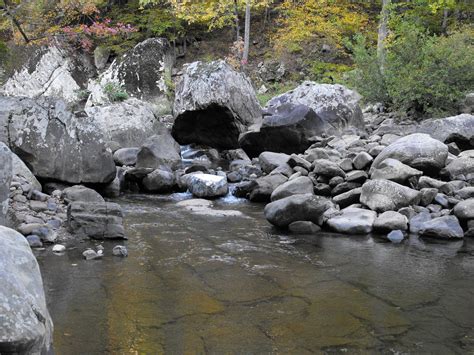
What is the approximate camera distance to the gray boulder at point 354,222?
26.2 feet

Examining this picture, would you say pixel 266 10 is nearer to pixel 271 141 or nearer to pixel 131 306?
pixel 271 141

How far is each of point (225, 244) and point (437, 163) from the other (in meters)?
4.46

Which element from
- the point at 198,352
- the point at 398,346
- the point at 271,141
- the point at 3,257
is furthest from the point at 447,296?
the point at 271,141

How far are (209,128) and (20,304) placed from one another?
12.1m

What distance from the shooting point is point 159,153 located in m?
12.3

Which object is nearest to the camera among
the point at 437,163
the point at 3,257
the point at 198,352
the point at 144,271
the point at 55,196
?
the point at 3,257

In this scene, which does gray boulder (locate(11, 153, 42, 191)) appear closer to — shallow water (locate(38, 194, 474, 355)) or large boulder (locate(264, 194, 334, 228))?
shallow water (locate(38, 194, 474, 355))

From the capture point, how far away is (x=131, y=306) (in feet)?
16.4

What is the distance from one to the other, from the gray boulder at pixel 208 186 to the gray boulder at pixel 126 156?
2306 millimetres

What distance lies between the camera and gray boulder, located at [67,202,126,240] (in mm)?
7215

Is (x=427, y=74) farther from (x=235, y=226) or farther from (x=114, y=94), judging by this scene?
(x=114, y=94)

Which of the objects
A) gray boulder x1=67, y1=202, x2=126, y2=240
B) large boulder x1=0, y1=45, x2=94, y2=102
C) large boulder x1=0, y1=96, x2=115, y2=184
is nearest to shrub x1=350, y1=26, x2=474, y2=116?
large boulder x1=0, y1=96, x2=115, y2=184

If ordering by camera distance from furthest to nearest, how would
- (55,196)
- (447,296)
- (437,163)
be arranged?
(437,163)
(55,196)
(447,296)

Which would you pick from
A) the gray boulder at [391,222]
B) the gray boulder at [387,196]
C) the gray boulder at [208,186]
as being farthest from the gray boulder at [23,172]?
the gray boulder at [391,222]
